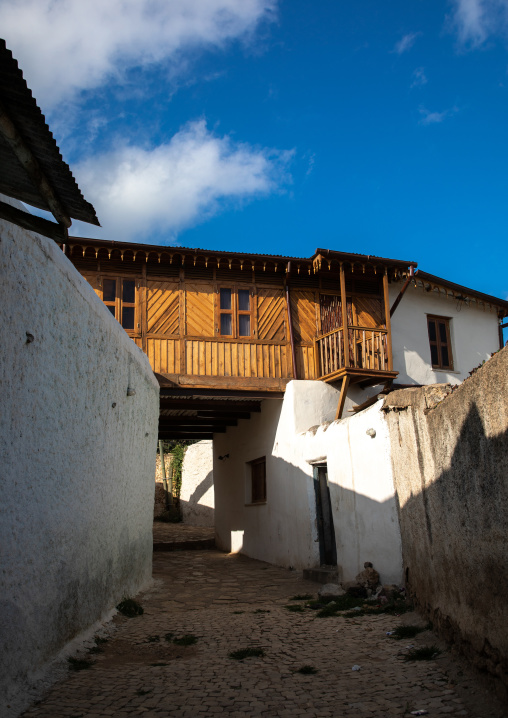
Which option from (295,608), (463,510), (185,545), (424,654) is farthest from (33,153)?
(185,545)

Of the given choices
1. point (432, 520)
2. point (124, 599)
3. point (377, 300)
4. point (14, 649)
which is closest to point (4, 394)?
point (14, 649)

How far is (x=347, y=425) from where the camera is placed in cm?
844

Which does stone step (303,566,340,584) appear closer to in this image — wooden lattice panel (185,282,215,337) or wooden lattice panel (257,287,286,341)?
wooden lattice panel (257,287,286,341)

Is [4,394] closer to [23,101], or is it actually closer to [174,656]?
[23,101]

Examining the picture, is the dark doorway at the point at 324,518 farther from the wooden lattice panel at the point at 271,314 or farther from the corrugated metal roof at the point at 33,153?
the corrugated metal roof at the point at 33,153

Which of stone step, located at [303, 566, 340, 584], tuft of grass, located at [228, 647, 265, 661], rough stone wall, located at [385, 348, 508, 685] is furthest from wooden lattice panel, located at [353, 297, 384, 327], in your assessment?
tuft of grass, located at [228, 647, 265, 661]

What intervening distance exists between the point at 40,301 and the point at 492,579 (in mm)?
3630

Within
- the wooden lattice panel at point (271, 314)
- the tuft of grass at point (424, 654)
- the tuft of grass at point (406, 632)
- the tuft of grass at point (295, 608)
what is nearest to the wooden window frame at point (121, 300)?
the wooden lattice panel at point (271, 314)

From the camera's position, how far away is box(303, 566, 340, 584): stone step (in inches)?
342

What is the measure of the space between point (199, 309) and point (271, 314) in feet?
4.93

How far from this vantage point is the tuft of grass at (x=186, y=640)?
211 inches

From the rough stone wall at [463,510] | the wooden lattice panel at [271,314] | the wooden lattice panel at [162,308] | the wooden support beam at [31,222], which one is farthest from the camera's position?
the wooden lattice panel at [271,314]

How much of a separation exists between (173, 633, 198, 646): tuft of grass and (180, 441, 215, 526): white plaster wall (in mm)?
14570

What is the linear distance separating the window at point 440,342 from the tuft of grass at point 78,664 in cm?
1051
